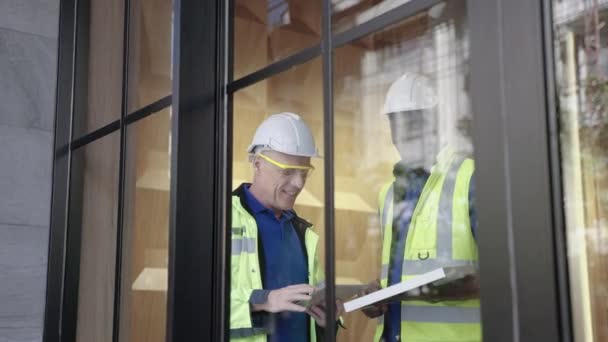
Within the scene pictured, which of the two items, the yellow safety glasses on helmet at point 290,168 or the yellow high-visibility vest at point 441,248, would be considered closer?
the yellow high-visibility vest at point 441,248

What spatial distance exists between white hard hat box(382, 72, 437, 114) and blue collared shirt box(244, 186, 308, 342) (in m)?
0.66

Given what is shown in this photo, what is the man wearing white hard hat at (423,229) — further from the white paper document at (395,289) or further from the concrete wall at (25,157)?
the concrete wall at (25,157)

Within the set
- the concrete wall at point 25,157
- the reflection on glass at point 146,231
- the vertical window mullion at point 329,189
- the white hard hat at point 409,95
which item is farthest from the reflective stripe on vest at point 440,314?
the concrete wall at point 25,157

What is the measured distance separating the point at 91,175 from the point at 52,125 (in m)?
0.68

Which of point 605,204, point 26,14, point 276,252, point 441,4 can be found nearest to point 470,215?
point 605,204

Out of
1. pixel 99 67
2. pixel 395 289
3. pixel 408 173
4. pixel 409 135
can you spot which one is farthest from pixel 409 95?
pixel 99 67

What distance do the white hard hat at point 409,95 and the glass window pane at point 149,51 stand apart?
5.34 ft

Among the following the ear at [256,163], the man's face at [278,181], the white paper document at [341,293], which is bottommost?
the white paper document at [341,293]

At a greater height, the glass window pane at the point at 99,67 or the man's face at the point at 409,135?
the glass window pane at the point at 99,67

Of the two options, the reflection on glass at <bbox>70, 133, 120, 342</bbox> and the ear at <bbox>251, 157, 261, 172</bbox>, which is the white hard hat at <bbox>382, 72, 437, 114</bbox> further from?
the reflection on glass at <bbox>70, 133, 120, 342</bbox>

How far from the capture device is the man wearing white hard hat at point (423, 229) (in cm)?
242

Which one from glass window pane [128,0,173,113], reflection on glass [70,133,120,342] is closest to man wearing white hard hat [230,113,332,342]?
glass window pane [128,0,173,113]

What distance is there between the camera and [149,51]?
4402mm

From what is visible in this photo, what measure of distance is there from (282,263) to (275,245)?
0.08 meters
